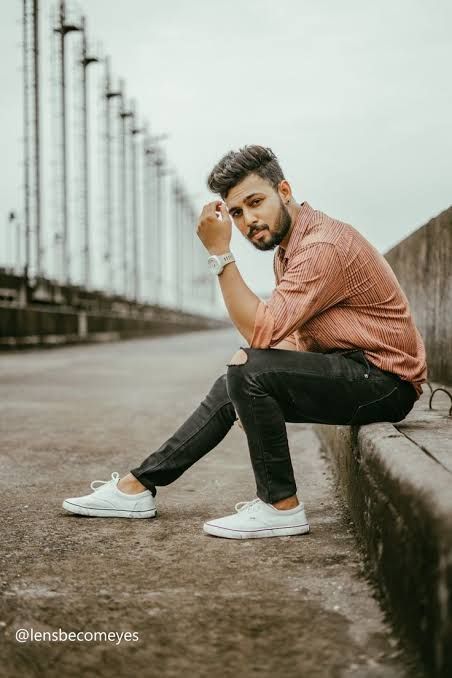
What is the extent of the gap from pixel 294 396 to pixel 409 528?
3.82 ft

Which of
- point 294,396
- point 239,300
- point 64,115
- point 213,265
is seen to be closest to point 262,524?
point 294,396

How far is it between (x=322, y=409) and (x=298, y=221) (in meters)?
0.75

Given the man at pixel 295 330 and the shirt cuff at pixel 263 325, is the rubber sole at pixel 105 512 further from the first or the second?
the shirt cuff at pixel 263 325

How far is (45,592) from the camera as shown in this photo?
2523mm

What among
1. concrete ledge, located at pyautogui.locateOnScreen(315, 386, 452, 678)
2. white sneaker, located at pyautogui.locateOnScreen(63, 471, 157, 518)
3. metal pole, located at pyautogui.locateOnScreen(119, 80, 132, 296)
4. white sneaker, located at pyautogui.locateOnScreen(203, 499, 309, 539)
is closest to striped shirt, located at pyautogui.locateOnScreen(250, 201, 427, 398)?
concrete ledge, located at pyautogui.locateOnScreen(315, 386, 452, 678)

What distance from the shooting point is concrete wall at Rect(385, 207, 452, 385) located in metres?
5.35

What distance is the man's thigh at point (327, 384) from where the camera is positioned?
312cm

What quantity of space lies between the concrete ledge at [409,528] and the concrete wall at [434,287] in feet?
7.65

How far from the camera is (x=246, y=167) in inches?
128

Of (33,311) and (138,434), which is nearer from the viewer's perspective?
(138,434)

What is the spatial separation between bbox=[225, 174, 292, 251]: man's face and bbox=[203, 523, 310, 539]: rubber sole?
112 centimetres

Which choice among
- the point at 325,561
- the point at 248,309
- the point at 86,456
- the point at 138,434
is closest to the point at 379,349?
the point at 248,309

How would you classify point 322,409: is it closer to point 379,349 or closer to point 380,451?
point 379,349

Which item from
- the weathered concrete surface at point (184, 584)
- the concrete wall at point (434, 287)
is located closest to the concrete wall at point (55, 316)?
the concrete wall at point (434, 287)
